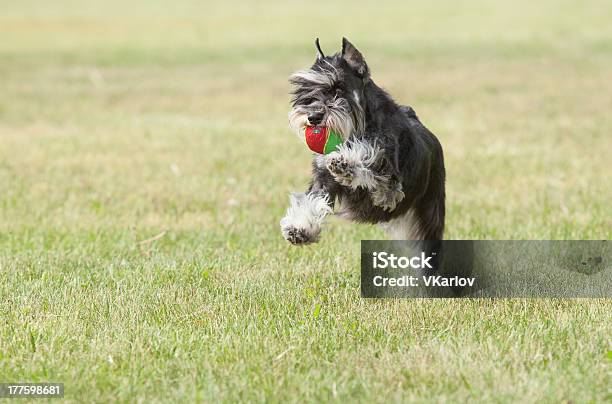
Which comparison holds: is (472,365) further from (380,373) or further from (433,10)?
(433,10)

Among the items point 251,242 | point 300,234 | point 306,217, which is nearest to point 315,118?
point 306,217

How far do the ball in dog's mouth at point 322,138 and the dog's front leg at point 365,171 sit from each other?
7cm

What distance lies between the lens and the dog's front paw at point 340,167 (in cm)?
602

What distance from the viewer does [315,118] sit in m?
6.04

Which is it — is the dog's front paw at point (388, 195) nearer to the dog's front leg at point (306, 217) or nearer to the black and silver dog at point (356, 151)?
the black and silver dog at point (356, 151)

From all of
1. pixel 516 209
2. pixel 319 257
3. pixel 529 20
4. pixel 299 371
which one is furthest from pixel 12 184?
pixel 529 20

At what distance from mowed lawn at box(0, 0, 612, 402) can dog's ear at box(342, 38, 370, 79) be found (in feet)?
5.21

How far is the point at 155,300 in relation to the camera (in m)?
6.48

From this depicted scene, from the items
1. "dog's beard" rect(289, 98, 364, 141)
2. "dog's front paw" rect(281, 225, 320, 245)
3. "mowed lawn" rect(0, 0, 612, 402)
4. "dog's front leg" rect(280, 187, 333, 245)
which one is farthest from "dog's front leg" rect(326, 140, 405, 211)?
"mowed lawn" rect(0, 0, 612, 402)

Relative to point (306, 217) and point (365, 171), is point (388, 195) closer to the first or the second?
point (365, 171)

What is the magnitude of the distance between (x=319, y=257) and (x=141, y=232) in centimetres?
204

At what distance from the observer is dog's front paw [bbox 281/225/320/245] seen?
6.24 meters

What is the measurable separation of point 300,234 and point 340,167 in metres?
0.56

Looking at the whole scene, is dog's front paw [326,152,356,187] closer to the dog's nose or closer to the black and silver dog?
the black and silver dog
